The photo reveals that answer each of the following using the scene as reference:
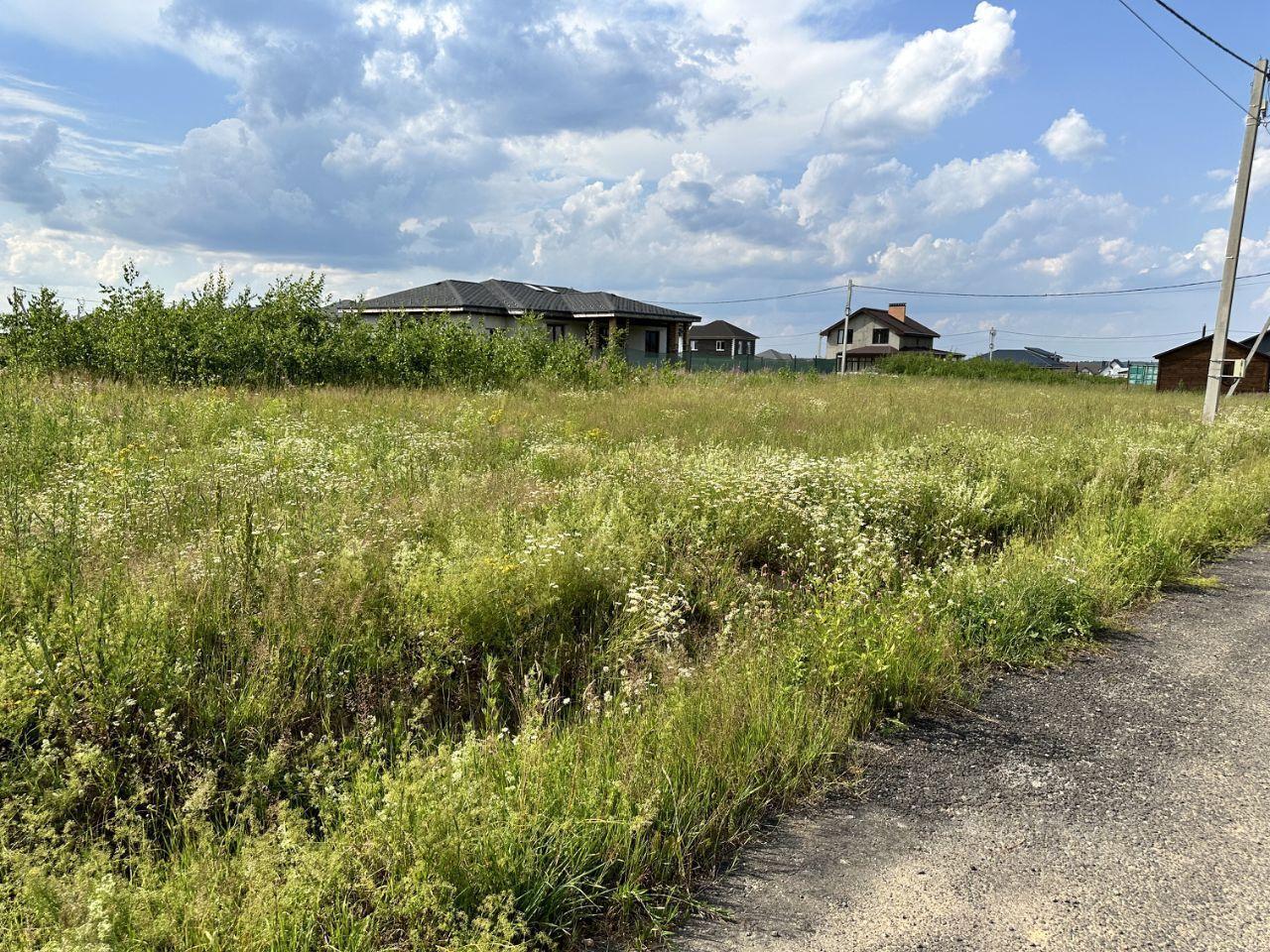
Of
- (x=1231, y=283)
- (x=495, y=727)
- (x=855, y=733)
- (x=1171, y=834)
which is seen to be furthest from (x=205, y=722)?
(x=1231, y=283)

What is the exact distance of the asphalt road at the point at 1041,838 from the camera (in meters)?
2.27

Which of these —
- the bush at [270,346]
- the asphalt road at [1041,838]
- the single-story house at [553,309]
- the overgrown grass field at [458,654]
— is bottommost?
the asphalt road at [1041,838]

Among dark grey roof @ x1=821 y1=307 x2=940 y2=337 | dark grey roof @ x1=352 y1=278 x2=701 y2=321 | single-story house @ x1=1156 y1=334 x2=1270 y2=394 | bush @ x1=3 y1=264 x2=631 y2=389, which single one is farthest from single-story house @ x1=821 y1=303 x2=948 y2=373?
bush @ x1=3 y1=264 x2=631 y2=389

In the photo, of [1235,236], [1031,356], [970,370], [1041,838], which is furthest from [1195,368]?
→ [1031,356]

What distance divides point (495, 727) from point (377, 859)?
1048 millimetres

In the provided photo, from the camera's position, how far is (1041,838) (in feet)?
8.95

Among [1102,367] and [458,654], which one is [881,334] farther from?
[458,654]

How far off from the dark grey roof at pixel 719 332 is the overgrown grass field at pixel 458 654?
79490 millimetres

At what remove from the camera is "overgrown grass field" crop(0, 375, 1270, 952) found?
2.30 m

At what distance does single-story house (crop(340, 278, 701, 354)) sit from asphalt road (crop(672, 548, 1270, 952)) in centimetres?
3393

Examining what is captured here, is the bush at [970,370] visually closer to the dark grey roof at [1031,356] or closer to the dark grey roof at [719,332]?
the dark grey roof at [719,332]

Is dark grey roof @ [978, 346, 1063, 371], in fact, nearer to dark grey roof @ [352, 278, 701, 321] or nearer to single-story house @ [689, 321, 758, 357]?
single-story house @ [689, 321, 758, 357]

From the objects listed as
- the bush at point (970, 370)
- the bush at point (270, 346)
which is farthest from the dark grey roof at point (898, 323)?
the bush at point (270, 346)

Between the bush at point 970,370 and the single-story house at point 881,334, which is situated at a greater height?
the single-story house at point 881,334
